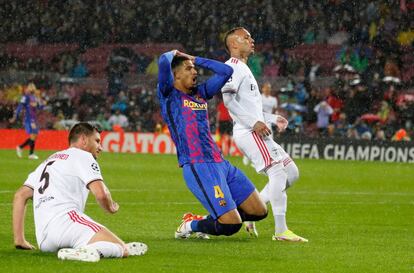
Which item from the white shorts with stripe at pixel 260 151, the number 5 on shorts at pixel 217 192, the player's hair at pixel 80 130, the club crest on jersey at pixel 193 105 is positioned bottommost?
the number 5 on shorts at pixel 217 192

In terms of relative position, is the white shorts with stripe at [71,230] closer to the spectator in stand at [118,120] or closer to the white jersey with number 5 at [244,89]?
the white jersey with number 5 at [244,89]

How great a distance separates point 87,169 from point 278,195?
10.1ft

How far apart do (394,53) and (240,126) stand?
24.6 metres

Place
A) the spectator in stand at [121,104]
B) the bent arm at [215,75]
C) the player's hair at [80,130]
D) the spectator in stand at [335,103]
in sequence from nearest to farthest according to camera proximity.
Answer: the player's hair at [80,130]
the bent arm at [215,75]
the spectator in stand at [335,103]
the spectator in stand at [121,104]

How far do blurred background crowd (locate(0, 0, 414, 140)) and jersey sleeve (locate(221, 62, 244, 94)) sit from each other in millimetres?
21021

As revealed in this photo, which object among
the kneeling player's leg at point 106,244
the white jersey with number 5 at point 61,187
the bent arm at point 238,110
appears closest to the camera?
the kneeling player's leg at point 106,244

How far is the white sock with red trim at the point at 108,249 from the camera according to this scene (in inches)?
328

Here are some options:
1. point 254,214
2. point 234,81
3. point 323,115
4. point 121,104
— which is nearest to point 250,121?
point 234,81

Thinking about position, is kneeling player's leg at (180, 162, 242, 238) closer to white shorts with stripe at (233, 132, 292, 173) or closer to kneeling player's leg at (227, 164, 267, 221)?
kneeling player's leg at (227, 164, 267, 221)

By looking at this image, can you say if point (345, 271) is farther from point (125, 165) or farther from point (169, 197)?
point (125, 165)

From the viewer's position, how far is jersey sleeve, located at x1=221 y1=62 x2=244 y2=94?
10.9 metres

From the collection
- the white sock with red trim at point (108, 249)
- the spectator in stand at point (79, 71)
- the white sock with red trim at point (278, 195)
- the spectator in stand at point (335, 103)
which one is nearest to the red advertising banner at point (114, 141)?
the spectator in stand at point (335, 103)

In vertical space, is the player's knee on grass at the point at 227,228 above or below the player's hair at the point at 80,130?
below

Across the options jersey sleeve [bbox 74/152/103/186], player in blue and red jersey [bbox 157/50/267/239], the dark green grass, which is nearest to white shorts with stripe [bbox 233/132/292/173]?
the dark green grass
